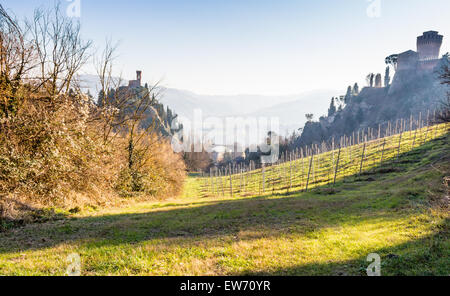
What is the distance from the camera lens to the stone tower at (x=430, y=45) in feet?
448

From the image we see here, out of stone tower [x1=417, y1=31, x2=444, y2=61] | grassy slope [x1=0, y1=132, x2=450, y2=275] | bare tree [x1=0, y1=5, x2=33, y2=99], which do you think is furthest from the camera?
stone tower [x1=417, y1=31, x2=444, y2=61]

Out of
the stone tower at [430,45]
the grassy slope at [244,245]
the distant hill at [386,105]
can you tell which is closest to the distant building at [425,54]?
the stone tower at [430,45]

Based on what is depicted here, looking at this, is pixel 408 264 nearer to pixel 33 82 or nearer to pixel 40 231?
pixel 40 231

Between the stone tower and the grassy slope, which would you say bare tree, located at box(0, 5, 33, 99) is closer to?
the grassy slope

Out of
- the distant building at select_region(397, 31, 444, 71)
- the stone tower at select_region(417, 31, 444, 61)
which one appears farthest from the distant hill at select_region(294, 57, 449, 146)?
the stone tower at select_region(417, 31, 444, 61)

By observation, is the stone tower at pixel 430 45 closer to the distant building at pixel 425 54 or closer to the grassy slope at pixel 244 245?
the distant building at pixel 425 54

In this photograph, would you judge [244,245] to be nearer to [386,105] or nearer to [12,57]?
[12,57]

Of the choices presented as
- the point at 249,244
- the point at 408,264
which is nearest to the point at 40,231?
the point at 249,244

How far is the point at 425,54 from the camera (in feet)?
453

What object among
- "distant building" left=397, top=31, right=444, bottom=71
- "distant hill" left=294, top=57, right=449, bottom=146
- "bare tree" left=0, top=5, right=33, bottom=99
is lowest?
"bare tree" left=0, top=5, right=33, bottom=99

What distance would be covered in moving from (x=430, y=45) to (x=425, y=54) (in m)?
5.61

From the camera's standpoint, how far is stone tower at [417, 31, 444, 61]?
448 feet

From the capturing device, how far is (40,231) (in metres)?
10.9
